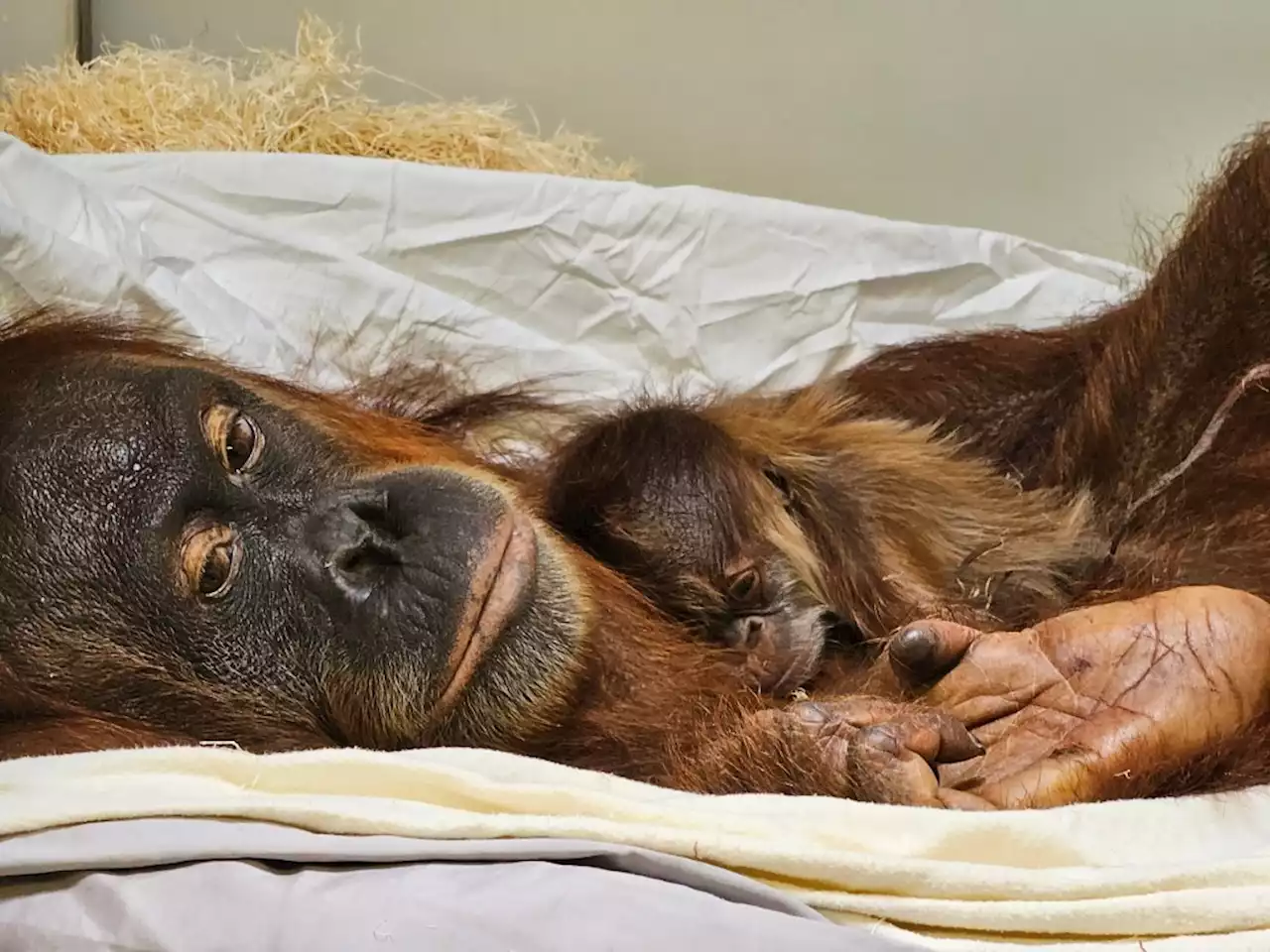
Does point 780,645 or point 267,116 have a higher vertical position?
point 267,116

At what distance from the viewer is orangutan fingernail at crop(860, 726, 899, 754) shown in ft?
3.01

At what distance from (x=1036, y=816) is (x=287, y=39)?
1.62 metres

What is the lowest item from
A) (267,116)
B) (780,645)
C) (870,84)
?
(780,645)

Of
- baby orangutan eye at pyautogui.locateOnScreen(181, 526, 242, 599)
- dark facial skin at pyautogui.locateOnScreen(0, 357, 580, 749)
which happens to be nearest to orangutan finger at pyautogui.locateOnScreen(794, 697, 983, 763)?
dark facial skin at pyautogui.locateOnScreen(0, 357, 580, 749)

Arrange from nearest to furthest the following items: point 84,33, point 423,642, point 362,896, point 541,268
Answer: point 362,896, point 423,642, point 541,268, point 84,33

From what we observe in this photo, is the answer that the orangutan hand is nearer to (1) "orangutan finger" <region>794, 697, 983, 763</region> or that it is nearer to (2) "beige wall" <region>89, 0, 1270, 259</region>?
(1) "orangutan finger" <region>794, 697, 983, 763</region>

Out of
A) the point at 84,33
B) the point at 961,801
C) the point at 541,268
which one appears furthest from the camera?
the point at 84,33

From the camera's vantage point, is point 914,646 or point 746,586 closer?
point 914,646

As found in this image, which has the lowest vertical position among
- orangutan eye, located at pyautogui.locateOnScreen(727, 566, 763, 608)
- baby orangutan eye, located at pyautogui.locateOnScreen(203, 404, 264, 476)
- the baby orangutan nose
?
the baby orangutan nose

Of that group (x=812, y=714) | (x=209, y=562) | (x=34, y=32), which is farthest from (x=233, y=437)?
(x=34, y=32)

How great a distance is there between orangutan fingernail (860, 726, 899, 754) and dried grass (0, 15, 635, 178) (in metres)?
1.13

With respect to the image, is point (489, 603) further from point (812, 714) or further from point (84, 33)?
point (84, 33)

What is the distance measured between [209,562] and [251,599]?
0.04 m

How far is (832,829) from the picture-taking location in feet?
2.66
